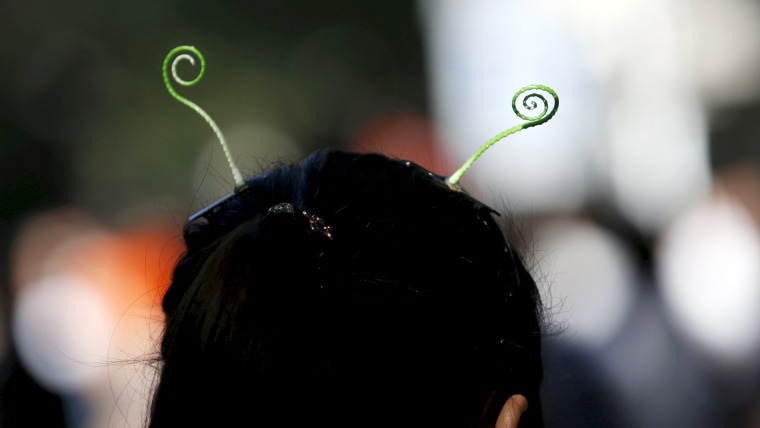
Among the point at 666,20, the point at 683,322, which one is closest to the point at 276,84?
the point at 666,20

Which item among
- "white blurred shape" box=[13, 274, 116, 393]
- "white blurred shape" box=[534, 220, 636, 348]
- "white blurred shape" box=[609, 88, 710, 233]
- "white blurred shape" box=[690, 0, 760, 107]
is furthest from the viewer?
"white blurred shape" box=[690, 0, 760, 107]

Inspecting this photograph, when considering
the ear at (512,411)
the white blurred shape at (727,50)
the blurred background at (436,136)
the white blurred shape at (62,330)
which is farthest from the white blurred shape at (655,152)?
the ear at (512,411)

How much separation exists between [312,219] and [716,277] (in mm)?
4580

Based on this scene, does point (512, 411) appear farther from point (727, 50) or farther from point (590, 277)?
point (727, 50)

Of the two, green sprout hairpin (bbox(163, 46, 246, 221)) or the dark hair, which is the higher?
green sprout hairpin (bbox(163, 46, 246, 221))

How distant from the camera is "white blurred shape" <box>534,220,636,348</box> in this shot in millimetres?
4508

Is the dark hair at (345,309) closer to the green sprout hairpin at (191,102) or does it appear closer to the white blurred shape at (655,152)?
the green sprout hairpin at (191,102)

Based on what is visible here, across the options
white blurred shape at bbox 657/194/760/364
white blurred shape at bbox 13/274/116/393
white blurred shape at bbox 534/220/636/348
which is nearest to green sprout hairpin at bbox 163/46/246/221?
white blurred shape at bbox 534/220/636/348

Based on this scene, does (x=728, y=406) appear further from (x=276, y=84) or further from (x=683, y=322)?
(x=276, y=84)

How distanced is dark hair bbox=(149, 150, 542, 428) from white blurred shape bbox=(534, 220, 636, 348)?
9.44ft

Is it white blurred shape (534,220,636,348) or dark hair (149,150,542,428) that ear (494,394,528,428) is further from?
white blurred shape (534,220,636,348)

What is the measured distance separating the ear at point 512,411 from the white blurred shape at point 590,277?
113 inches

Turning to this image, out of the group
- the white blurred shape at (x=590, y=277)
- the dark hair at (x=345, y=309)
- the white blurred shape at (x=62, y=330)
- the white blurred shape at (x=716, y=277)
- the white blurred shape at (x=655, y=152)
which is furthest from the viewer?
the white blurred shape at (x=655, y=152)

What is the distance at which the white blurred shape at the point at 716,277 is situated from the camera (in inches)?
185
